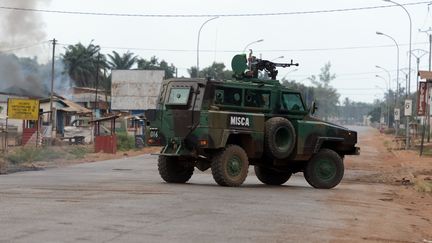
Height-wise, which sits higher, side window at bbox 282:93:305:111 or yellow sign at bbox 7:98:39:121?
side window at bbox 282:93:305:111

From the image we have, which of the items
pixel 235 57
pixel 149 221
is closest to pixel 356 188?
pixel 235 57

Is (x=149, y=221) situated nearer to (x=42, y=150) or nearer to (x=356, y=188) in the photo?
(x=356, y=188)

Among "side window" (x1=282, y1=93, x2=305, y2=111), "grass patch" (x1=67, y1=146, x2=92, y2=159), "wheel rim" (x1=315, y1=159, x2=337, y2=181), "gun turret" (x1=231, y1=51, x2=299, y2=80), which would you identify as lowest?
"grass patch" (x1=67, y1=146, x2=92, y2=159)

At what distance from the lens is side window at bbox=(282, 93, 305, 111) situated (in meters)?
18.7

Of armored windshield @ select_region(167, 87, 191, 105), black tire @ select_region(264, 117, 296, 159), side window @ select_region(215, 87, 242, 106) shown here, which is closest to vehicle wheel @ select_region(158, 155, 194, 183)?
armored windshield @ select_region(167, 87, 191, 105)

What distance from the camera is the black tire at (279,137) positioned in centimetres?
1789

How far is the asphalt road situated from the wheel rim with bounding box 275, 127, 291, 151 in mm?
1176

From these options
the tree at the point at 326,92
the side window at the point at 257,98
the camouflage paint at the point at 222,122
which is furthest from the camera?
the tree at the point at 326,92

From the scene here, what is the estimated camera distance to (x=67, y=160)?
32.0 metres

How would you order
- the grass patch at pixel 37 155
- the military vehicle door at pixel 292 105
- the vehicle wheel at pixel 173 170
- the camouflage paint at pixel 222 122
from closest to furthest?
1. the camouflage paint at pixel 222 122
2. the vehicle wheel at pixel 173 170
3. the military vehicle door at pixel 292 105
4. the grass patch at pixel 37 155

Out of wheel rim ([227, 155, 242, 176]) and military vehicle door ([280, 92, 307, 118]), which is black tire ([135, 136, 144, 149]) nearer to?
military vehicle door ([280, 92, 307, 118])

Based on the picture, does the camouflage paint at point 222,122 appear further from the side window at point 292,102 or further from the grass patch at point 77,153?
the grass patch at point 77,153

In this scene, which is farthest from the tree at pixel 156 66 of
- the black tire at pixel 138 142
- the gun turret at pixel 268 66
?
the gun turret at pixel 268 66

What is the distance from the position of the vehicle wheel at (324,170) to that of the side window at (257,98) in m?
2.13
